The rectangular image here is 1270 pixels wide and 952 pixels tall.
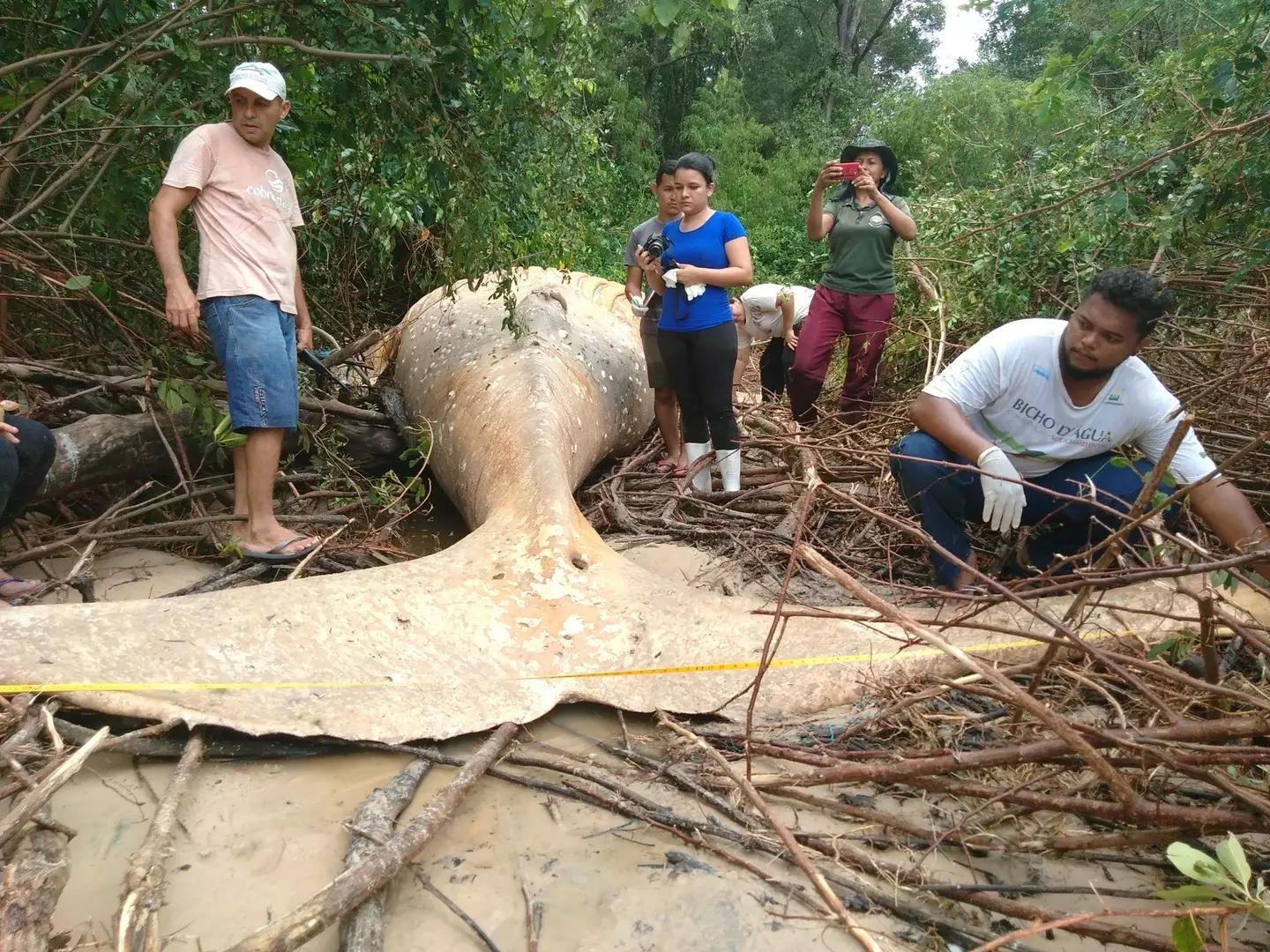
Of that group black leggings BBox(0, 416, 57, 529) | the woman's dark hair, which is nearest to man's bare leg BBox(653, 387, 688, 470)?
the woman's dark hair

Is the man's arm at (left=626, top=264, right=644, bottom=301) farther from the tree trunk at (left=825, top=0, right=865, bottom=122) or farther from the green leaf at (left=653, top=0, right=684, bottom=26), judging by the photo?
the tree trunk at (left=825, top=0, right=865, bottom=122)

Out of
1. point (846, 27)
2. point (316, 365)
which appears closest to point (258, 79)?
point (316, 365)

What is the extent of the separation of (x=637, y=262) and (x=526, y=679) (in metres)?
2.47

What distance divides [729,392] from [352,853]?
262cm

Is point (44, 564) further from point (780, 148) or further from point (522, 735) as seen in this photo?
point (780, 148)

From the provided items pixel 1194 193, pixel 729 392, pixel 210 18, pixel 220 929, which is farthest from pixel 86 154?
pixel 1194 193

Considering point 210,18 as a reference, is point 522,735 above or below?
below

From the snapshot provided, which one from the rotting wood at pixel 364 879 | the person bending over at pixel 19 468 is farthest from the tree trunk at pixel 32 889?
the person bending over at pixel 19 468

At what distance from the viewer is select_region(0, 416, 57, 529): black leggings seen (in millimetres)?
2549

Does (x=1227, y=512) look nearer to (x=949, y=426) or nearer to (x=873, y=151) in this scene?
(x=949, y=426)

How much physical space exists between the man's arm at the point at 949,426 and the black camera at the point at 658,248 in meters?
1.36

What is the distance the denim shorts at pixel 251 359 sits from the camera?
281 cm

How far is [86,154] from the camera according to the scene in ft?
9.91

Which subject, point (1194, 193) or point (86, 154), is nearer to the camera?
point (86, 154)
